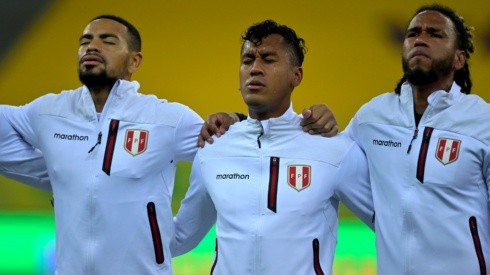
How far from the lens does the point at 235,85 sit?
650 cm

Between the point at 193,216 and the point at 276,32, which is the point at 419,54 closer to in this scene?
the point at 276,32

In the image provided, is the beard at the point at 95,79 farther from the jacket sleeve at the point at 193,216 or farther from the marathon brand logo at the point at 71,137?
the jacket sleeve at the point at 193,216

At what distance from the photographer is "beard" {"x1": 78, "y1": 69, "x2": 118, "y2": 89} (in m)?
4.13

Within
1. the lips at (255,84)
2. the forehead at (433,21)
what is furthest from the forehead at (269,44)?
the forehead at (433,21)

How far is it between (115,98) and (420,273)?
1.29 m

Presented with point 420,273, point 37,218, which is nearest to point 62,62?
point 37,218

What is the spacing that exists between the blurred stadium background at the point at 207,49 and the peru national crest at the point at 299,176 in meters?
2.59

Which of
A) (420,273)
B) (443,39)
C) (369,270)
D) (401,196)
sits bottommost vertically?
(369,270)

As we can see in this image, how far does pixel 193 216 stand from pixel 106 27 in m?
0.79

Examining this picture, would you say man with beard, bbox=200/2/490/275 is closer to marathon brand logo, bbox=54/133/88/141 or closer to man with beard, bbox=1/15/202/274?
man with beard, bbox=1/15/202/274

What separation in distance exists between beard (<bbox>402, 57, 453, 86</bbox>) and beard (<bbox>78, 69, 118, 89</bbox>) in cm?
110

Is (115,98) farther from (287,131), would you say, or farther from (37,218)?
(37,218)

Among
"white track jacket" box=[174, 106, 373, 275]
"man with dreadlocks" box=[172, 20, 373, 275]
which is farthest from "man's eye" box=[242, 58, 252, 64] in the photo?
"white track jacket" box=[174, 106, 373, 275]

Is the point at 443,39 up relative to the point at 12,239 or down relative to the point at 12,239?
up
